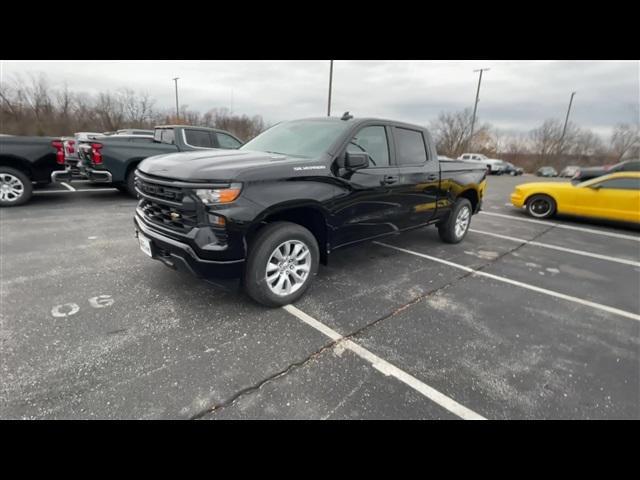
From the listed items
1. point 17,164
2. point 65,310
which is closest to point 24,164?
point 17,164

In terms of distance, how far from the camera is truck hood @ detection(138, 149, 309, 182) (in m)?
2.60

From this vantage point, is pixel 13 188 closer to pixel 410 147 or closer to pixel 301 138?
pixel 301 138

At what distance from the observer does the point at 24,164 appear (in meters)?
6.44

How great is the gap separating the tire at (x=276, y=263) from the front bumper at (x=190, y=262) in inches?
6.5

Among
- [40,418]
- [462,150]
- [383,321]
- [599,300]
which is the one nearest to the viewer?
[40,418]

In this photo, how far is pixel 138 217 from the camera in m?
3.28

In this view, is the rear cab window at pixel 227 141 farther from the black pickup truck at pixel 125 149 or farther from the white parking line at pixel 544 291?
the white parking line at pixel 544 291

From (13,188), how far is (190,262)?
6.54 meters

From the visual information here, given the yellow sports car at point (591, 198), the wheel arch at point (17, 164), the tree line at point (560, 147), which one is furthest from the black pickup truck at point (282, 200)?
the tree line at point (560, 147)

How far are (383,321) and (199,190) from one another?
2.07 meters

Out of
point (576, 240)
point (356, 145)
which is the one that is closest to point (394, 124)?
point (356, 145)

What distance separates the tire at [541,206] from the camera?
8578 millimetres
